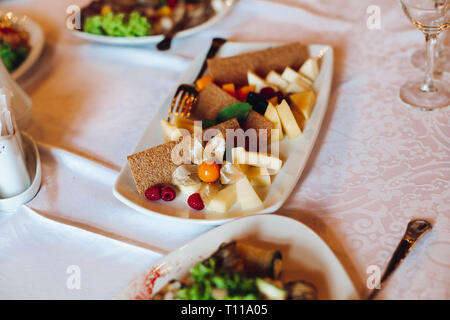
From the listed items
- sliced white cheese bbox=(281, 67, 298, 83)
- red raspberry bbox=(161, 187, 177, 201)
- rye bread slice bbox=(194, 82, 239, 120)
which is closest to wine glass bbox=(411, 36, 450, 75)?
sliced white cheese bbox=(281, 67, 298, 83)

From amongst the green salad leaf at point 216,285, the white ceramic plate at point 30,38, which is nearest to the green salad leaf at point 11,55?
the white ceramic plate at point 30,38

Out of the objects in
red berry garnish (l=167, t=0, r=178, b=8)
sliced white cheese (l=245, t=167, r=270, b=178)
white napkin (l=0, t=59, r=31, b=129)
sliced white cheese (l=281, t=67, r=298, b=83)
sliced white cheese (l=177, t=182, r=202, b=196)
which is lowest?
sliced white cheese (l=177, t=182, r=202, b=196)

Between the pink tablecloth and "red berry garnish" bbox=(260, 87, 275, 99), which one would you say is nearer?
the pink tablecloth

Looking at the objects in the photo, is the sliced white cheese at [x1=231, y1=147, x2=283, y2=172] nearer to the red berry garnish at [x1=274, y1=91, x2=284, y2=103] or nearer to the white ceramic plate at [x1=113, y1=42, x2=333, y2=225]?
the white ceramic plate at [x1=113, y1=42, x2=333, y2=225]

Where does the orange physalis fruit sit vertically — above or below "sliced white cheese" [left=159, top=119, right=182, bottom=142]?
below

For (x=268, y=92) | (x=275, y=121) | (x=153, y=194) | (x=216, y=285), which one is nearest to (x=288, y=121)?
(x=275, y=121)

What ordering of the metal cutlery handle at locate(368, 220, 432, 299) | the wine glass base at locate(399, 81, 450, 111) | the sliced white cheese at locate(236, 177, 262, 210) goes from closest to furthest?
the metal cutlery handle at locate(368, 220, 432, 299) < the sliced white cheese at locate(236, 177, 262, 210) < the wine glass base at locate(399, 81, 450, 111)
